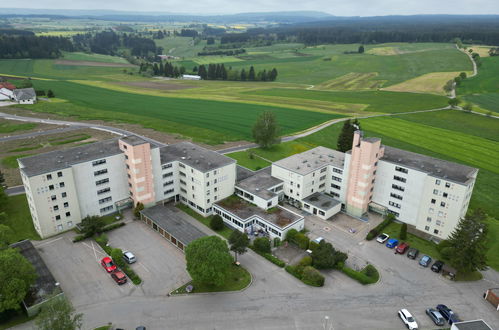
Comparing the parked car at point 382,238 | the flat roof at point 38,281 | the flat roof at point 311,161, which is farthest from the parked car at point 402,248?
the flat roof at point 38,281

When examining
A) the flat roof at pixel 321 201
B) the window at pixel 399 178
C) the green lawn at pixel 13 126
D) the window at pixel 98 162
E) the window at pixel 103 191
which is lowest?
the green lawn at pixel 13 126

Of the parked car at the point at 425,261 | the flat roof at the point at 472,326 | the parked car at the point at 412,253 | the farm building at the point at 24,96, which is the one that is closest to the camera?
the flat roof at the point at 472,326

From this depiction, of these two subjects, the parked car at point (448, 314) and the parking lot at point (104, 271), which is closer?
the parked car at point (448, 314)

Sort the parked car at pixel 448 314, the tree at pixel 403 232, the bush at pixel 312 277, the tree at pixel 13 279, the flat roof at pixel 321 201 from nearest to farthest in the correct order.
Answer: the tree at pixel 13 279 → the parked car at pixel 448 314 → the bush at pixel 312 277 → the tree at pixel 403 232 → the flat roof at pixel 321 201

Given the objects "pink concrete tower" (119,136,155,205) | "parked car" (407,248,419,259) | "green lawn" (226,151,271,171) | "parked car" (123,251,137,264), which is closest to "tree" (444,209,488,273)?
"parked car" (407,248,419,259)

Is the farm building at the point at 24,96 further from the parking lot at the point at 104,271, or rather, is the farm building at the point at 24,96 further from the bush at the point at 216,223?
the bush at the point at 216,223

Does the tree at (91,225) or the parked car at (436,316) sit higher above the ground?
the tree at (91,225)
